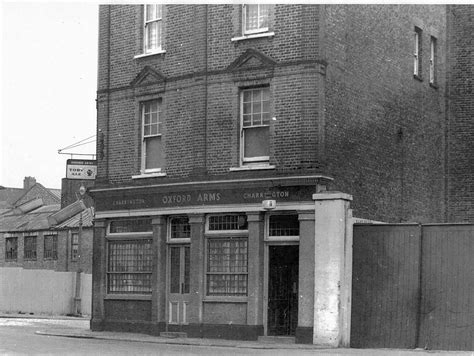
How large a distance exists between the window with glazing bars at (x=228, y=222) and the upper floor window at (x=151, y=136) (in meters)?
2.61

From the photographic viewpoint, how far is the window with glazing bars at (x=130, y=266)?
81.8 feet

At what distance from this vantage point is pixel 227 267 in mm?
22984

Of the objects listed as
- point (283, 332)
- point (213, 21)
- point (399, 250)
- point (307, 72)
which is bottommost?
point (283, 332)

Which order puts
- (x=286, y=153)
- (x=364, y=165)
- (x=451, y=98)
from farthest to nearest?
1. (x=451, y=98)
2. (x=364, y=165)
3. (x=286, y=153)

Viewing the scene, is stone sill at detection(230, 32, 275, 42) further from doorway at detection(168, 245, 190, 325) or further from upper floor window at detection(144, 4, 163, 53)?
doorway at detection(168, 245, 190, 325)

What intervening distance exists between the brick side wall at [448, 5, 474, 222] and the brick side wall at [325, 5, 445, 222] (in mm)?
417

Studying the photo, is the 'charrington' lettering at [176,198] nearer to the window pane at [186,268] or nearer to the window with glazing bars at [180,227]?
the window with glazing bars at [180,227]

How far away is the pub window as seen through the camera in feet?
74.5

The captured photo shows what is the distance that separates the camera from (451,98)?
92.8ft

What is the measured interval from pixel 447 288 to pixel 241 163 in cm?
628

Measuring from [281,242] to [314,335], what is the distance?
251 cm

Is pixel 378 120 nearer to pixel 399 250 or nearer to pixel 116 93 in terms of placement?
pixel 399 250

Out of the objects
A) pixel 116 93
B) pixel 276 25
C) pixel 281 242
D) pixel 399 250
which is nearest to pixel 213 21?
pixel 276 25

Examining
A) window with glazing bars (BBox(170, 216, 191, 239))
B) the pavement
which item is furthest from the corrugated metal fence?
window with glazing bars (BBox(170, 216, 191, 239))
